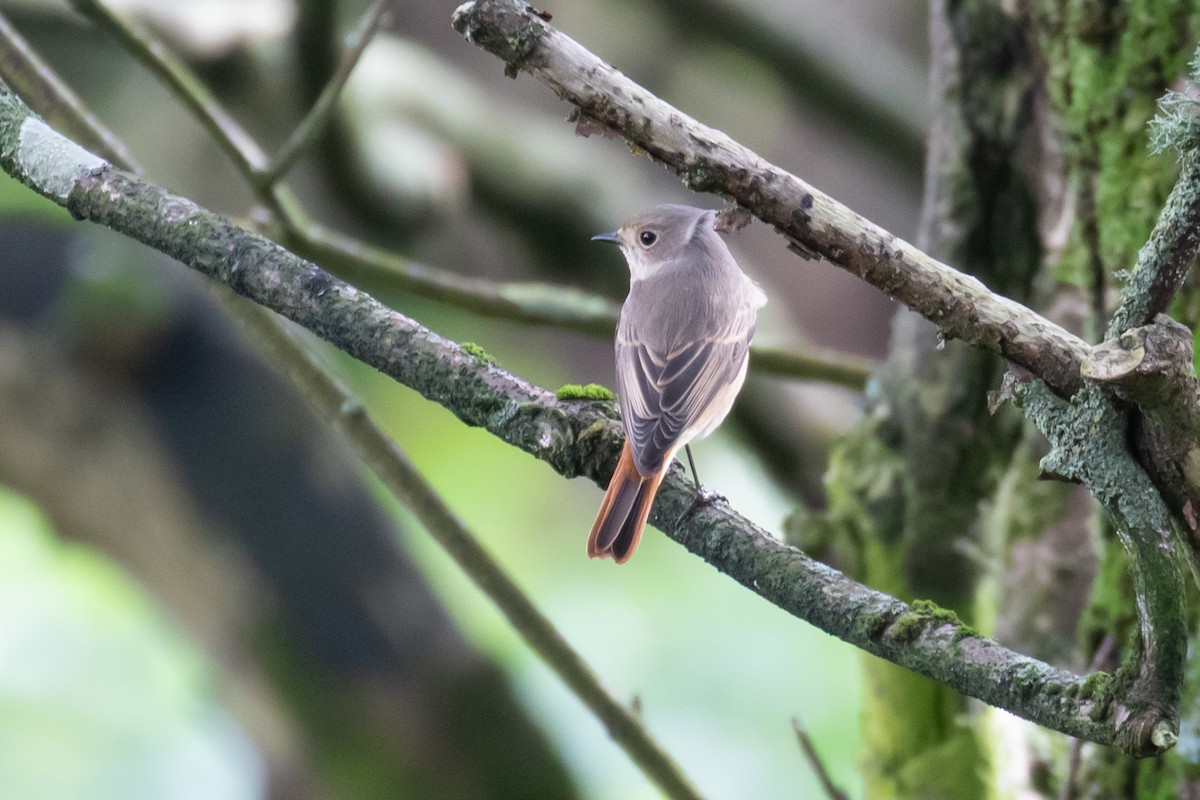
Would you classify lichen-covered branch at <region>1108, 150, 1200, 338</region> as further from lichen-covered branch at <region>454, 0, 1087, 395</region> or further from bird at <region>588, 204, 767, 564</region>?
bird at <region>588, 204, 767, 564</region>

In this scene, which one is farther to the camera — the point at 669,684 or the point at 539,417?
the point at 669,684

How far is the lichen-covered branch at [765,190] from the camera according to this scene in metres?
1.28

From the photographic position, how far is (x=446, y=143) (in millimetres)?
4320

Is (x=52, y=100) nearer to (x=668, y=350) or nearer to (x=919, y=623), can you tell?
(x=668, y=350)

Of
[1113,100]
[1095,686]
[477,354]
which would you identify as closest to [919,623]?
[1095,686]

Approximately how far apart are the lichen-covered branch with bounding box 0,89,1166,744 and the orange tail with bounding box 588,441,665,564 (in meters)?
0.10

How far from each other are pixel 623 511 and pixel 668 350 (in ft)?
2.19

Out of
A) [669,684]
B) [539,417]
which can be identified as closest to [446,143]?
[669,684]

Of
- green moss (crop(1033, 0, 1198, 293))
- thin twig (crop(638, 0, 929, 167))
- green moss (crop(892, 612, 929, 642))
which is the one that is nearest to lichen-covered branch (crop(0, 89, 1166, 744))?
green moss (crop(892, 612, 929, 642))

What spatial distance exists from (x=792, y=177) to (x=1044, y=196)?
179 cm

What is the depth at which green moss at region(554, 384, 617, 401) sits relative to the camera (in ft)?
5.83

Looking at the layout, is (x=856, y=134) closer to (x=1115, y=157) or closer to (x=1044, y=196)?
(x=1044, y=196)

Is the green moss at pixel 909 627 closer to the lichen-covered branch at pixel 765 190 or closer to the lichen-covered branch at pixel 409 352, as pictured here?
the lichen-covered branch at pixel 409 352

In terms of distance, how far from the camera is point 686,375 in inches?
95.2
